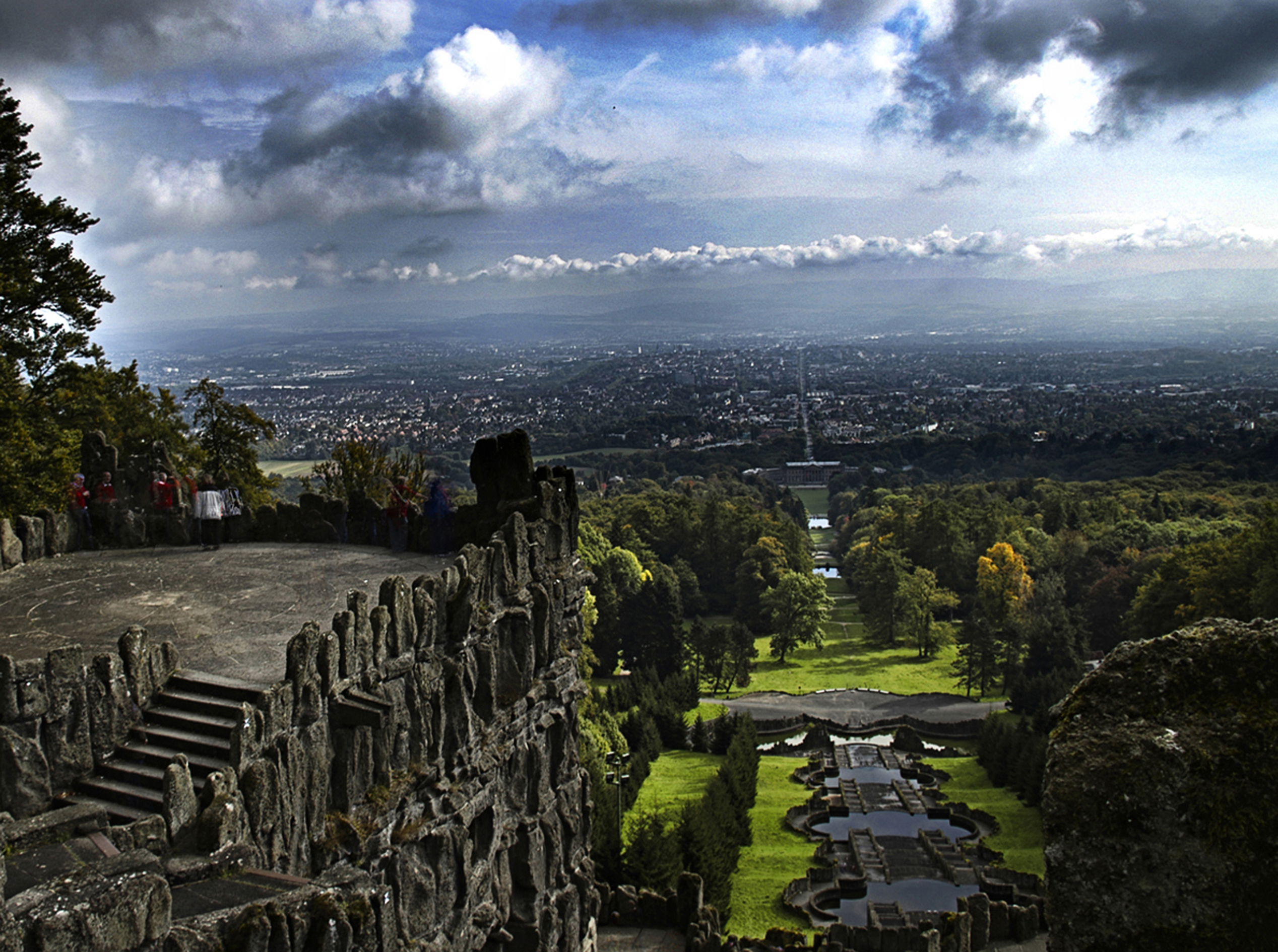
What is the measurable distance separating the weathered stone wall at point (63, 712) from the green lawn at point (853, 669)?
50.2 metres

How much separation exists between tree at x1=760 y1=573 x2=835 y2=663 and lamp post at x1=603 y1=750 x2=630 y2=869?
83.9 feet

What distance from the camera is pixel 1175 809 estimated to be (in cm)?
365

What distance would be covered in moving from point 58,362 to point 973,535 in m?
67.7

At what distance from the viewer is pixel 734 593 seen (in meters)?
81.1

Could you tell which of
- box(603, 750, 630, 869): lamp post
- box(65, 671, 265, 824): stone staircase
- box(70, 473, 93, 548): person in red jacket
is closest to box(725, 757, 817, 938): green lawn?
box(603, 750, 630, 869): lamp post

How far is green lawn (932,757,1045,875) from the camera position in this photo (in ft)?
116

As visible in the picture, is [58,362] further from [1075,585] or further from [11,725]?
[1075,585]

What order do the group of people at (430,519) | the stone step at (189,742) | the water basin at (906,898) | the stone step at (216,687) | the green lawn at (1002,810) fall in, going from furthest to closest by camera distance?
the green lawn at (1002,810), the water basin at (906,898), the group of people at (430,519), the stone step at (216,687), the stone step at (189,742)

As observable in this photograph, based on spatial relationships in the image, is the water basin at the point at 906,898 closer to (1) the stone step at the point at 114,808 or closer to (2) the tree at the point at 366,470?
(2) the tree at the point at 366,470

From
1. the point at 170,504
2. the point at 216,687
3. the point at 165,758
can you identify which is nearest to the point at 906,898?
the point at 170,504

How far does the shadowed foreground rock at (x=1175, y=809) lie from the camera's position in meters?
3.53

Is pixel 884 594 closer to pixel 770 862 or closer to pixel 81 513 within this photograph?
pixel 770 862


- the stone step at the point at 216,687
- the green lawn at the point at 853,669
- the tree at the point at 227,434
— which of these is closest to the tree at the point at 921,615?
the green lawn at the point at 853,669

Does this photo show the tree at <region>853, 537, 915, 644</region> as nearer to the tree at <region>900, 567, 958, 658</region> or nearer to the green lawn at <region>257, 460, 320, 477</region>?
the tree at <region>900, 567, 958, 658</region>
